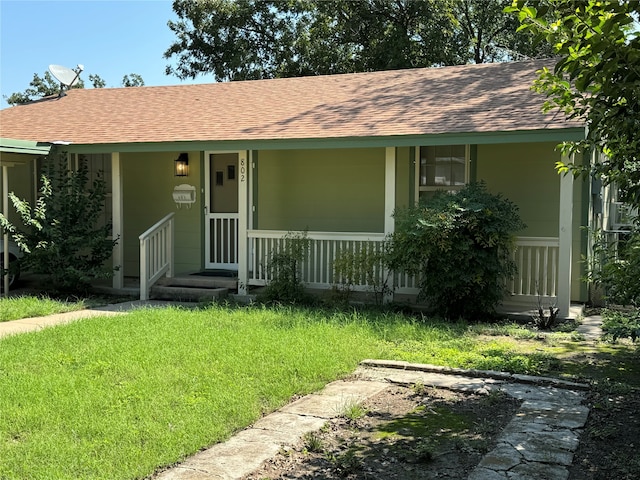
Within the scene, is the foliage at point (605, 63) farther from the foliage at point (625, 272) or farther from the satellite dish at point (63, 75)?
the satellite dish at point (63, 75)

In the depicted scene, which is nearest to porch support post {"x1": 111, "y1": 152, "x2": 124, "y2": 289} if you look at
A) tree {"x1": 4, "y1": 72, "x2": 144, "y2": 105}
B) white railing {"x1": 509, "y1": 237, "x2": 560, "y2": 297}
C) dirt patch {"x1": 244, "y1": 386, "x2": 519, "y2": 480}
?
white railing {"x1": 509, "y1": 237, "x2": 560, "y2": 297}

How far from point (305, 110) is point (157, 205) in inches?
131

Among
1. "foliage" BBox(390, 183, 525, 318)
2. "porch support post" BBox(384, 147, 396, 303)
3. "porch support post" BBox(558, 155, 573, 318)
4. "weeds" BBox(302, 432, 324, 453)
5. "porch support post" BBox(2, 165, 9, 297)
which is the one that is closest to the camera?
"weeds" BBox(302, 432, 324, 453)

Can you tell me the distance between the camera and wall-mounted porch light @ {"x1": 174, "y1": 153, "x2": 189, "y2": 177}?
438 inches

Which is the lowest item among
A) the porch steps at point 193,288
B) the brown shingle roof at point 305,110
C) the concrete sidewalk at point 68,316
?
the concrete sidewalk at point 68,316

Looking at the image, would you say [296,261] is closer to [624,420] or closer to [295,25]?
[624,420]

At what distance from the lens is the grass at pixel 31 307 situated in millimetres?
8188

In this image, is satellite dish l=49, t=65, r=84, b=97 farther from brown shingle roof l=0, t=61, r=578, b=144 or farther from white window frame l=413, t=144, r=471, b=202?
white window frame l=413, t=144, r=471, b=202

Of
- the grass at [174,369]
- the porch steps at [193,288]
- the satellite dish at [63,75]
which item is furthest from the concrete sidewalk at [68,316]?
the satellite dish at [63,75]

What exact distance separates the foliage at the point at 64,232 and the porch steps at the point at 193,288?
2.96 ft

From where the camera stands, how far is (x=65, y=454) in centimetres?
361

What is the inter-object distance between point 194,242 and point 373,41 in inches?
577

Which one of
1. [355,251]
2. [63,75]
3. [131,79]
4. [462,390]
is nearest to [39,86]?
[131,79]

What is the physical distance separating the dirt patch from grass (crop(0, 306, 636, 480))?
575 millimetres
